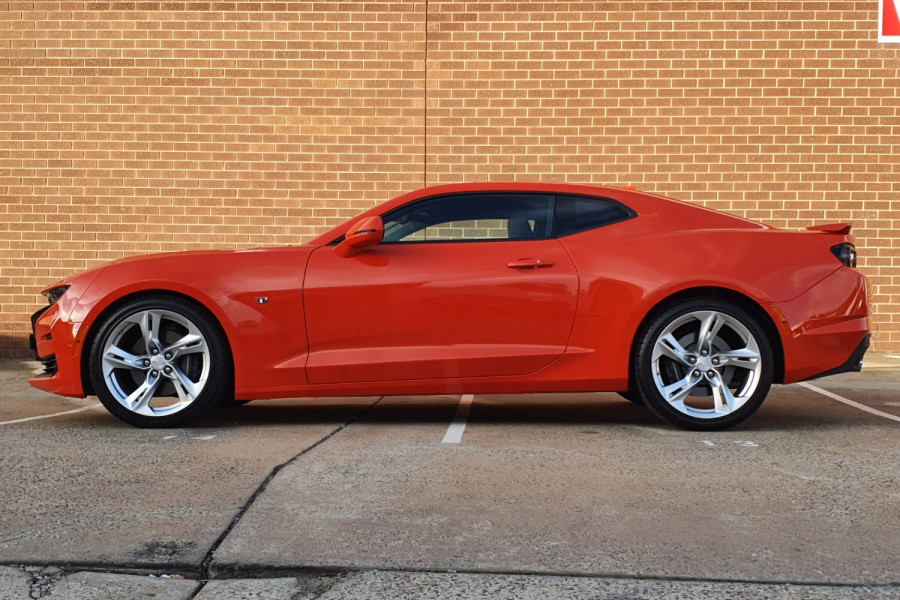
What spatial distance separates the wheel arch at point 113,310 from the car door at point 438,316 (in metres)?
0.54

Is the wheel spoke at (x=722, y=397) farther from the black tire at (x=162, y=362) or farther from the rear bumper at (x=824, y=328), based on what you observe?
the black tire at (x=162, y=362)

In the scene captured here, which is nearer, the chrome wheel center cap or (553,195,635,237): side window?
the chrome wheel center cap

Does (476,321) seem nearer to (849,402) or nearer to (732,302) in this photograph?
(732,302)

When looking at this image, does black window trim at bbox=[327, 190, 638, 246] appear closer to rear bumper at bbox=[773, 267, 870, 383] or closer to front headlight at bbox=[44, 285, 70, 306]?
rear bumper at bbox=[773, 267, 870, 383]

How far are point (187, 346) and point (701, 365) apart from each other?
3043 millimetres

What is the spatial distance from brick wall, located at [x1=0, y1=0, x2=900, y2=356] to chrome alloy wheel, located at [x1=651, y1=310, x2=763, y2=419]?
5.41 meters

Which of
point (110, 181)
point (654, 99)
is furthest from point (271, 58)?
point (654, 99)

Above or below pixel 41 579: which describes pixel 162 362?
above

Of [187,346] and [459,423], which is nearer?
[187,346]

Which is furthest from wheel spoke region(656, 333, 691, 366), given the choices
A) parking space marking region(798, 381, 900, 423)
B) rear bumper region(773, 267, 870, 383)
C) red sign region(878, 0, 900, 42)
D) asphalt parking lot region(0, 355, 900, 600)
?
red sign region(878, 0, 900, 42)

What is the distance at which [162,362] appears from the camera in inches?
233

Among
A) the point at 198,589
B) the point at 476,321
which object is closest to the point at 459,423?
the point at 476,321

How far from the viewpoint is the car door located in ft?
19.2

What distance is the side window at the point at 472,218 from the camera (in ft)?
20.1
